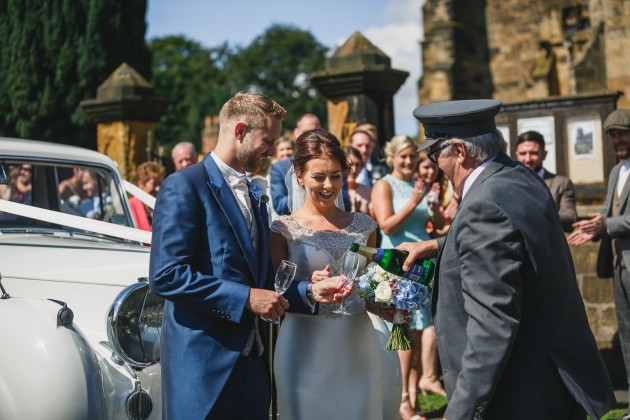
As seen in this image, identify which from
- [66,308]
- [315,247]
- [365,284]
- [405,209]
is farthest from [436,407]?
[66,308]

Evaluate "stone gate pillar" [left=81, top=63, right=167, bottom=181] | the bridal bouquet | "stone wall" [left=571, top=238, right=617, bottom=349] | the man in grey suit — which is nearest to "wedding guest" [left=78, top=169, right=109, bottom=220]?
the bridal bouquet

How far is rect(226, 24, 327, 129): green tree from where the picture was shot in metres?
70.8

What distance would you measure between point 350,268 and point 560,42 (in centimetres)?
2698

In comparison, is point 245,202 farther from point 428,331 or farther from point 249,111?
point 428,331

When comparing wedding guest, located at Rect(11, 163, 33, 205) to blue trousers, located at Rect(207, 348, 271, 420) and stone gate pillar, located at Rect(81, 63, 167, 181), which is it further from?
stone gate pillar, located at Rect(81, 63, 167, 181)

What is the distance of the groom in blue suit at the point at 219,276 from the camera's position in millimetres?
3361

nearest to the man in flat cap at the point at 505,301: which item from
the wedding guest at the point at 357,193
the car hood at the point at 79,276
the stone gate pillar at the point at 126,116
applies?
the car hood at the point at 79,276

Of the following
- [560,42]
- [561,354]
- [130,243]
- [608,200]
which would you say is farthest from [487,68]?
[561,354]

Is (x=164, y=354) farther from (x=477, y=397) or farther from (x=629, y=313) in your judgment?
(x=629, y=313)

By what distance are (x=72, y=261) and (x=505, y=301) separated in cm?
262

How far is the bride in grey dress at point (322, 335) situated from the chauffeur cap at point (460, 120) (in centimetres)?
115

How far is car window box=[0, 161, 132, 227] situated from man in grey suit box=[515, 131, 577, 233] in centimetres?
331

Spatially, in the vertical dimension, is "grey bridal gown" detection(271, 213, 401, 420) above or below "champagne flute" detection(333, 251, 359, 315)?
below

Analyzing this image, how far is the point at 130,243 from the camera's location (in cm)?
544
